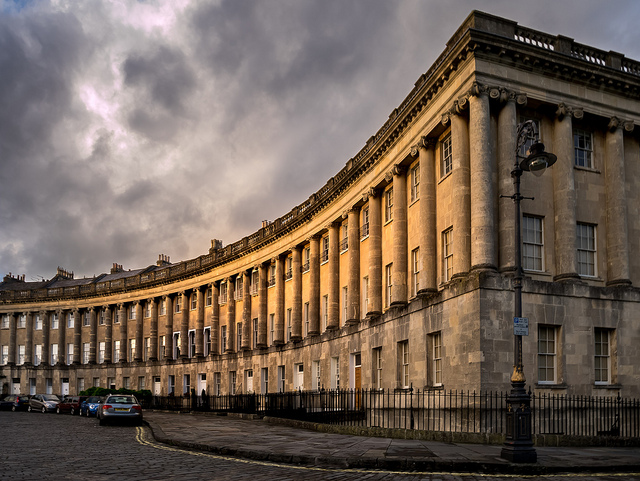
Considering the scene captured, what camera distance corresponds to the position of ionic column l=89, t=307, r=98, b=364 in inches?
3000

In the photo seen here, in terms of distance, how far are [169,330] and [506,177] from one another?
48636mm

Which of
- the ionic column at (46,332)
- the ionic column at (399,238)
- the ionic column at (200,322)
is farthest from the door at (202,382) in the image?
the ionic column at (399,238)

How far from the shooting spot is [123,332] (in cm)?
7319

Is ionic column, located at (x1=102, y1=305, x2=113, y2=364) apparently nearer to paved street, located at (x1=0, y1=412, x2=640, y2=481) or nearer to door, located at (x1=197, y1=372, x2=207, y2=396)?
door, located at (x1=197, y1=372, x2=207, y2=396)

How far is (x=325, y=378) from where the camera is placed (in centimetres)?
4031

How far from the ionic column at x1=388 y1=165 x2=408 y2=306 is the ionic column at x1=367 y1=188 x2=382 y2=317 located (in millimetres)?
2359

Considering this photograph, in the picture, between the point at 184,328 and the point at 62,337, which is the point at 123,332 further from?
the point at 184,328

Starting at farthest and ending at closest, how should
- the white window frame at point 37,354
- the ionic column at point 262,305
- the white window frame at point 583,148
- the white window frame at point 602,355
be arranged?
the white window frame at point 37,354 < the ionic column at point 262,305 < the white window frame at point 583,148 < the white window frame at point 602,355

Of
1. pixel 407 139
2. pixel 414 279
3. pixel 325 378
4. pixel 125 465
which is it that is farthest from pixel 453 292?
pixel 325 378

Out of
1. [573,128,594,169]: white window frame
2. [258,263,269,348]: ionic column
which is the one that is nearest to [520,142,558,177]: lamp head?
[573,128,594,169]: white window frame

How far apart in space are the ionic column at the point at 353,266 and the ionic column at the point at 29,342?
55629mm

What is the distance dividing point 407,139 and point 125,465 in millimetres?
19941

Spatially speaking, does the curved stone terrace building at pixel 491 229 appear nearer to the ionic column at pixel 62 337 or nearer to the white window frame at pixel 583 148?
the white window frame at pixel 583 148

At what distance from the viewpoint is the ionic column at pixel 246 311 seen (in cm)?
5394
